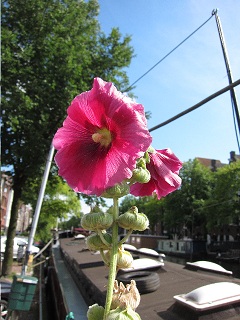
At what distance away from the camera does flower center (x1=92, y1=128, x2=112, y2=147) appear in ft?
3.47

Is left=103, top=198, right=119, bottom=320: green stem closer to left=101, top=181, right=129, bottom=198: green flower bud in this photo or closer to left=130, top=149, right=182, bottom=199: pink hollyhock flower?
left=101, top=181, right=129, bottom=198: green flower bud

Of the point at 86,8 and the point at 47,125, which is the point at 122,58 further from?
the point at 47,125

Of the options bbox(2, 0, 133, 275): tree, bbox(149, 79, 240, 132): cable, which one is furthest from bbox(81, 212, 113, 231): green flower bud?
bbox(2, 0, 133, 275): tree

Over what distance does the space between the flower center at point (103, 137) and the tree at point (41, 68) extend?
13374mm

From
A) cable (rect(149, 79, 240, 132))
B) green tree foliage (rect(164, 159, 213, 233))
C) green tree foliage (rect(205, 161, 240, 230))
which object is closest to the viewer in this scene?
cable (rect(149, 79, 240, 132))

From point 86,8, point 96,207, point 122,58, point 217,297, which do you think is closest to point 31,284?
point 217,297

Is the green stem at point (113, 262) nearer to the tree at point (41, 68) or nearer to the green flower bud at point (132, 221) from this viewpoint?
the green flower bud at point (132, 221)

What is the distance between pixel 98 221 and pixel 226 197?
41.9 meters

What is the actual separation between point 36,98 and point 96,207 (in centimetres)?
1473

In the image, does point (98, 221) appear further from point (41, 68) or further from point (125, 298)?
point (41, 68)

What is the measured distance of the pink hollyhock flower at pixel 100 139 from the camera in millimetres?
966

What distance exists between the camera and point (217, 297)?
297cm

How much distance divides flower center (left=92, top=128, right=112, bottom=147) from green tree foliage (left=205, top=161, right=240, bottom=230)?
39.7 metres

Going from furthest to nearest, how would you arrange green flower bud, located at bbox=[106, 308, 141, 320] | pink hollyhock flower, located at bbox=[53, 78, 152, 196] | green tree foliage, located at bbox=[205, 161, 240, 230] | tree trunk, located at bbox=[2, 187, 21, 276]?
green tree foliage, located at bbox=[205, 161, 240, 230], tree trunk, located at bbox=[2, 187, 21, 276], pink hollyhock flower, located at bbox=[53, 78, 152, 196], green flower bud, located at bbox=[106, 308, 141, 320]
